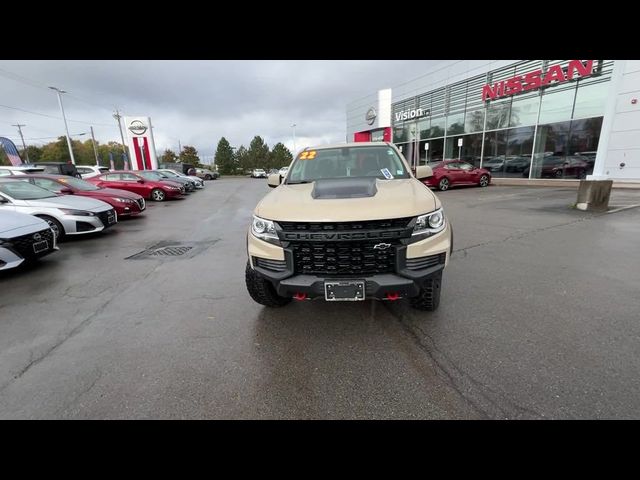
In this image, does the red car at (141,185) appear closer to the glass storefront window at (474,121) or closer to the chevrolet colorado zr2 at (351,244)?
the chevrolet colorado zr2 at (351,244)

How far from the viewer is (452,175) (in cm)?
1582

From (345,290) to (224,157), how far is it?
9152 centimetres

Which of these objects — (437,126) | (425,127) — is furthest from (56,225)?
(425,127)

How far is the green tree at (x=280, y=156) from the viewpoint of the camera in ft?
303

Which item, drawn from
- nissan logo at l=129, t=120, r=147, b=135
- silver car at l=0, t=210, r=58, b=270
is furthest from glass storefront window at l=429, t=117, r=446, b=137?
nissan logo at l=129, t=120, r=147, b=135

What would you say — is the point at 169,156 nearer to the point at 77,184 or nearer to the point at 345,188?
the point at 77,184

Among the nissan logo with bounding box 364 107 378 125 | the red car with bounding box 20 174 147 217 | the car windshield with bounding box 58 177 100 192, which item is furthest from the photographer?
the nissan logo with bounding box 364 107 378 125

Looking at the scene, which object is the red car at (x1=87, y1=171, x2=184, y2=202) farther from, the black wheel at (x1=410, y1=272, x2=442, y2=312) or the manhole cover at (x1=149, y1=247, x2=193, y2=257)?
the black wheel at (x1=410, y1=272, x2=442, y2=312)

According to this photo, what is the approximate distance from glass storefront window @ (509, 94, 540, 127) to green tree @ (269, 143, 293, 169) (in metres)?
76.7

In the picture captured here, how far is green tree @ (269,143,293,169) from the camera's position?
92.3m

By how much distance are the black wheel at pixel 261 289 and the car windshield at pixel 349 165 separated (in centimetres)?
136
